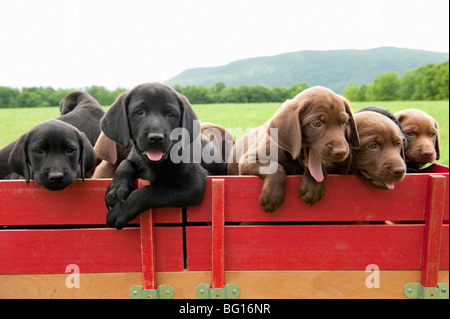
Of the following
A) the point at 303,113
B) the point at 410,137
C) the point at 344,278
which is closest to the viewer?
the point at 303,113

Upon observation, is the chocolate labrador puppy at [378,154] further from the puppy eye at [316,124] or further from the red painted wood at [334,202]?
the puppy eye at [316,124]

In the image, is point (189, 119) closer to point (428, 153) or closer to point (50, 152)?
point (50, 152)

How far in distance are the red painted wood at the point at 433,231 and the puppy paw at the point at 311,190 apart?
2.37ft

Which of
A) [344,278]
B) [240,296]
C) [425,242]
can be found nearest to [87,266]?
[240,296]

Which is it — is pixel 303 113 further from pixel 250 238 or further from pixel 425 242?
pixel 425 242

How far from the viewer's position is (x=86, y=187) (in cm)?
231

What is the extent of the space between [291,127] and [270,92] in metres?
1.50

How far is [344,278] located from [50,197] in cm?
205

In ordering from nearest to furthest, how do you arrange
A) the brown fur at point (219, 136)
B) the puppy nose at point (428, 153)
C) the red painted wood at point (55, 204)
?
the red painted wood at point (55, 204) < the puppy nose at point (428, 153) < the brown fur at point (219, 136)

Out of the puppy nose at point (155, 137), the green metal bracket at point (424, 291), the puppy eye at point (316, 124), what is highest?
the puppy eye at point (316, 124)

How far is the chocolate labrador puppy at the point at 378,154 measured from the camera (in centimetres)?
223

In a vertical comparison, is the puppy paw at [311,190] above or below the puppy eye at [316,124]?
below

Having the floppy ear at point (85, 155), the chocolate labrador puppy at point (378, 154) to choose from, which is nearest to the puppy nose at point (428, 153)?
the chocolate labrador puppy at point (378, 154)

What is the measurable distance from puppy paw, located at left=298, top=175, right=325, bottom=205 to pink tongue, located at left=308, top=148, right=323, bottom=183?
→ 0.14 feet
